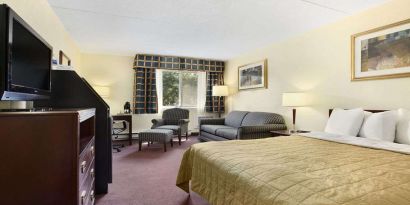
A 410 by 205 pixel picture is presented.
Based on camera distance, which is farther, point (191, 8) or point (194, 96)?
point (194, 96)

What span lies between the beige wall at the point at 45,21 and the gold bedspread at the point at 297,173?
6.64ft

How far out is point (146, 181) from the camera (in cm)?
274

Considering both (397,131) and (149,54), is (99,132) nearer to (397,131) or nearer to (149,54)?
(397,131)

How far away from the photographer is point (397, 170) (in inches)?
53.3

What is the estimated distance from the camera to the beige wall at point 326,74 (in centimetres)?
260

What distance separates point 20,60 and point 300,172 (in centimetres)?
177

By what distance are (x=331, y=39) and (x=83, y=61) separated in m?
5.18

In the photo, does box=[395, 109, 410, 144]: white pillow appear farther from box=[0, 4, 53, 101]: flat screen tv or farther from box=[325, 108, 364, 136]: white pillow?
box=[0, 4, 53, 101]: flat screen tv

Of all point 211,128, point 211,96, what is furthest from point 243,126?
point 211,96

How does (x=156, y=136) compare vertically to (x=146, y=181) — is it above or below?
above

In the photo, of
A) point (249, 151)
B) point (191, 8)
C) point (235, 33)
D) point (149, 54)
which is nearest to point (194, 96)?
point (149, 54)

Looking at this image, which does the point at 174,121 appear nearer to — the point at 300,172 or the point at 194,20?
the point at 194,20

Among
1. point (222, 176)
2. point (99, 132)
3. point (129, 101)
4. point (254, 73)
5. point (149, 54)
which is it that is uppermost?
point (149, 54)

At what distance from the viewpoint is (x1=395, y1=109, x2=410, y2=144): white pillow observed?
2129 mm
